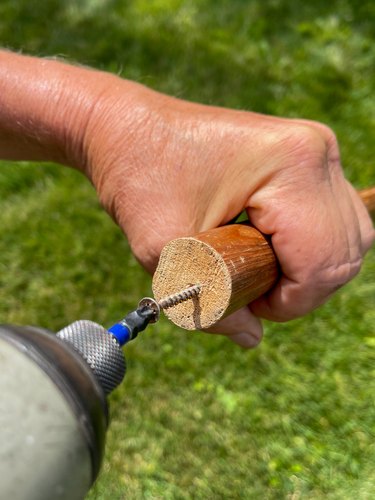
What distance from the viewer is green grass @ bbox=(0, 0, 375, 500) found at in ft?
7.11

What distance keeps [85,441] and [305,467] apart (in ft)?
5.53

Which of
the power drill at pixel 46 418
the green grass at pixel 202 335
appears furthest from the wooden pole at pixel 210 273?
the green grass at pixel 202 335

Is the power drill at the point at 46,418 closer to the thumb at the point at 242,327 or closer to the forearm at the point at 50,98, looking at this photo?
the thumb at the point at 242,327

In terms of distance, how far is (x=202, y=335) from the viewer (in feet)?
8.06

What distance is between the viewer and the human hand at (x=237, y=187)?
47.4 inches

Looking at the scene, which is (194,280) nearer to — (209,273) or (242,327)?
(209,273)

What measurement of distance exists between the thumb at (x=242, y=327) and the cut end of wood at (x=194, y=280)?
0.29 metres

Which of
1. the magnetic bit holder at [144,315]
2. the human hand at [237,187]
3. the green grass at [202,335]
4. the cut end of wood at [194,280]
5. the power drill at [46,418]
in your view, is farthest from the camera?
the green grass at [202,335]

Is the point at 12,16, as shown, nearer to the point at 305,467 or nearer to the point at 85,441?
the point at 305,467

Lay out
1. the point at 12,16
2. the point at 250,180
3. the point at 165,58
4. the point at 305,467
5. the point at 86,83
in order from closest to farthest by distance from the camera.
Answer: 1. the point at 250,180
2. the point at 86,83
3. the point at 305,467
4. the point at 165,58
5. the point at 12,16

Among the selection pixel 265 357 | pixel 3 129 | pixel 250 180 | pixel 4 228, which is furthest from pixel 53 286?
pixel 250 180

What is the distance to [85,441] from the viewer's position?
0.65m

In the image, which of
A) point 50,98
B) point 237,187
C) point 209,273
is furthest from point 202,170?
point 50,98

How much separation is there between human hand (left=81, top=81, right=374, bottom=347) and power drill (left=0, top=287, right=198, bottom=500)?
2.00ft
